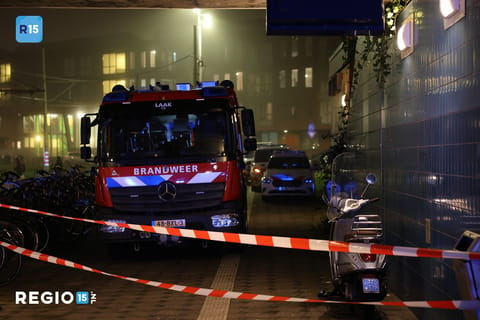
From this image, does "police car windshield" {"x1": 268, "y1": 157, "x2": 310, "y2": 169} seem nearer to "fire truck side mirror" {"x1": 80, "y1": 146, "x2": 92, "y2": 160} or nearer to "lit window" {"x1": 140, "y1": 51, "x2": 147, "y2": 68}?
"fire truck side mirror" {"x1": 80, "y1": 146, "x2": 92, "y2": 160}

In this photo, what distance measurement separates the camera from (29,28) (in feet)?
52.4

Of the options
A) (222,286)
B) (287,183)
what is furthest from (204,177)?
(287,183)

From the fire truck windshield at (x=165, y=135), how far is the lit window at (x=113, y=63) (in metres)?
69.3

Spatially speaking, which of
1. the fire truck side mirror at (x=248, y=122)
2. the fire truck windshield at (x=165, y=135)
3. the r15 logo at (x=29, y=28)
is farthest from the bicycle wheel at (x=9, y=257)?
the r15 logo at (x=29, y=28)

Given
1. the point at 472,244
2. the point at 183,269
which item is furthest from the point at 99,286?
the point at 472,244

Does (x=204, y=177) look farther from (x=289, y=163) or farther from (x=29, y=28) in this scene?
(x=289, y=163)

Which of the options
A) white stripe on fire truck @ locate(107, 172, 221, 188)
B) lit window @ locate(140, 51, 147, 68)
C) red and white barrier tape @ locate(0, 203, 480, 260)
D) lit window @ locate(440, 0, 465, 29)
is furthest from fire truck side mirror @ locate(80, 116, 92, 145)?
lit window @ locate(140, 51, 147, 68)

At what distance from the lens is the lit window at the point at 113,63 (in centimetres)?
7956

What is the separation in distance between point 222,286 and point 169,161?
303 centimetres

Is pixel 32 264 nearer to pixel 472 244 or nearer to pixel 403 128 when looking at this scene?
pixel 403 128

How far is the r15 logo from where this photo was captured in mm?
15852

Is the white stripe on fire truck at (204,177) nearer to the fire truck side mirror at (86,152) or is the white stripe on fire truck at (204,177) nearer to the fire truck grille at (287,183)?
the fire truck side mirror at (86,152)

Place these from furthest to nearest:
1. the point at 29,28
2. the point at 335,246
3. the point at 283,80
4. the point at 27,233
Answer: the point at 283,80, the point at 29,28, the point at 27,233, the point at 335,246

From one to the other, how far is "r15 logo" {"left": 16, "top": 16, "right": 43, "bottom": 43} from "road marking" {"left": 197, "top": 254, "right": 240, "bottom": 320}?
24.3 ft
